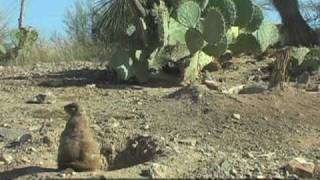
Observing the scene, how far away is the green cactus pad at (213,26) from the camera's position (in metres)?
9.64

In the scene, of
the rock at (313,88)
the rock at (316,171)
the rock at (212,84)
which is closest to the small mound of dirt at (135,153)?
the rock at (316,171)

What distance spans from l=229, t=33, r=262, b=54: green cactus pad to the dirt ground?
67 cm

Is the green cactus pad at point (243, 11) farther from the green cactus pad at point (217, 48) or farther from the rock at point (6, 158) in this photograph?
the rock at point (6, 158)

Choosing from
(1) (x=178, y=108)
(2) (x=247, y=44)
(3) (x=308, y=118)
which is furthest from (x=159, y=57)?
(3) (x=308, y=118)

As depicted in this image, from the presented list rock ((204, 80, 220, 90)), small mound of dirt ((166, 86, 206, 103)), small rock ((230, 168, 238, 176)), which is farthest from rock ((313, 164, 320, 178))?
rock ((204, 80, 220, 90))

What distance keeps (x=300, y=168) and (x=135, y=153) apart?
146 cm

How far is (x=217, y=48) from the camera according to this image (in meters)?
10.1

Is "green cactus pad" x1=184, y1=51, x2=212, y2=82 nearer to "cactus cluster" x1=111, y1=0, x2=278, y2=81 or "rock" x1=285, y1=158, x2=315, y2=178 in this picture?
"cactus cluster" x1=111, y1=0, x2=278, y2=81

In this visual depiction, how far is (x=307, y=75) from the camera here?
10.0 metres

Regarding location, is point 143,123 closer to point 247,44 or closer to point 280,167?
point 280,167

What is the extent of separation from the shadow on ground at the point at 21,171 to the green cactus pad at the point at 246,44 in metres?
4.83

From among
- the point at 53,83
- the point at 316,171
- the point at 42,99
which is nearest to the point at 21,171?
the point at 316,171

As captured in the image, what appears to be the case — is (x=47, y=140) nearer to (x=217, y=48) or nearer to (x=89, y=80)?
(x=217, y=48)

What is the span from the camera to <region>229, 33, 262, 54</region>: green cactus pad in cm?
1068
